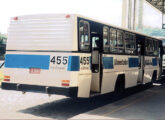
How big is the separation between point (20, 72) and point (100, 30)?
10.7 feet

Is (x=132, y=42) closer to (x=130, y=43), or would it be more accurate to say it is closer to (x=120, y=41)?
(x=130, y=43)

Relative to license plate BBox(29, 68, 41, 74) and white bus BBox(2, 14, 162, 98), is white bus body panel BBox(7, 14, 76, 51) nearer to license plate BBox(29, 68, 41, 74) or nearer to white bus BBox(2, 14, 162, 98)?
white bus BBox(2, 14, 162, 98)

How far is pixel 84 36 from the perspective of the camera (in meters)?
9.69

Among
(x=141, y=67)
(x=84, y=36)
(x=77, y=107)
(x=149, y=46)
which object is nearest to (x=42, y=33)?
(x=84, y=36)

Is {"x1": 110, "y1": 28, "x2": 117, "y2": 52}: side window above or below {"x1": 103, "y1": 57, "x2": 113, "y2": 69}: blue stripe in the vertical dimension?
above

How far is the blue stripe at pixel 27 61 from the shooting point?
31.4 feet

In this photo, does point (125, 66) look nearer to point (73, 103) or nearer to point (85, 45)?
point (73, 103)

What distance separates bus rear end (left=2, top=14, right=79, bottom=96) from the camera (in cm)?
917

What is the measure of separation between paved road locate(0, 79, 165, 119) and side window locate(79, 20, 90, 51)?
81.8 inches

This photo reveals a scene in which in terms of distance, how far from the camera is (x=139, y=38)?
1522 centimetres

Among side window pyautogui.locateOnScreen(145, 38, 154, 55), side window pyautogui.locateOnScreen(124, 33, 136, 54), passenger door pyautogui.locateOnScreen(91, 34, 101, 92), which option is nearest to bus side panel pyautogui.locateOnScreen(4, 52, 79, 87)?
passenger door pyautogui.locateOnScreen(91, 34, 101, 92)

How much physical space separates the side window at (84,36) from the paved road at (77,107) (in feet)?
6.81

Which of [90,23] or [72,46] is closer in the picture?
[72,46]

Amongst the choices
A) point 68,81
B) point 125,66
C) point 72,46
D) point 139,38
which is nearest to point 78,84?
Answer: point 68,81
